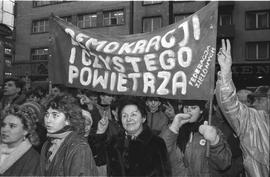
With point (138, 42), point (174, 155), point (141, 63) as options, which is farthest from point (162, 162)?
point (138, 42)

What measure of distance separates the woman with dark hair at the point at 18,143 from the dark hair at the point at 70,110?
30 centimetres

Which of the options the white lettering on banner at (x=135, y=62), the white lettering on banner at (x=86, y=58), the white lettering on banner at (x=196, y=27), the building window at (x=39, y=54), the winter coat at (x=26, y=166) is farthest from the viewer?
the building window at (x=39, y=54)

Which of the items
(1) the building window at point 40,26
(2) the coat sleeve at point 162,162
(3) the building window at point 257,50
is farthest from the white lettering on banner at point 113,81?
(1) the building window at point 40,26

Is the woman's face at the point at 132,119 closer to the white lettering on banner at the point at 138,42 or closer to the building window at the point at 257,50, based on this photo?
the white lettering on banner at the point at 138,42

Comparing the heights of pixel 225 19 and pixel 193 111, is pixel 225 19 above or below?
above

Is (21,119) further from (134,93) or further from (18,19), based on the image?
(18,19)

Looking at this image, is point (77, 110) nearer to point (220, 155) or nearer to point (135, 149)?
point (135, 149)

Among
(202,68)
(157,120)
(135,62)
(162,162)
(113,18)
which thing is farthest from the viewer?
(113,18)

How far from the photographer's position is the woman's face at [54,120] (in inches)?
126

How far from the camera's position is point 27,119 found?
3.46 m

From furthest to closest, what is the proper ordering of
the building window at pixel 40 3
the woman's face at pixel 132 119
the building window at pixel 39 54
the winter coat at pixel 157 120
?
the building window at pixel 39 54
the building window at pixel 40 3
the winter coat at pixel 157 120
the woman's face at pixel 132 119

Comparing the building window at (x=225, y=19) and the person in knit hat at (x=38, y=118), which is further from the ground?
the building window at (x=225, y=19)

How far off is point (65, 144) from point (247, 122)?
1568 mm

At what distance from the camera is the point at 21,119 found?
3432mm
